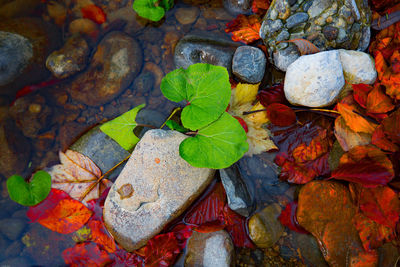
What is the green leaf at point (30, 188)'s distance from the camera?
101 inches

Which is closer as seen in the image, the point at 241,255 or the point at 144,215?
the point at 144,215

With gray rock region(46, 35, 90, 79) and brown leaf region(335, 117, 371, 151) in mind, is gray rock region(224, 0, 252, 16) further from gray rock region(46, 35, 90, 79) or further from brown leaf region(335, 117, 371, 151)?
gray rock region(46, 35, 90, 79)

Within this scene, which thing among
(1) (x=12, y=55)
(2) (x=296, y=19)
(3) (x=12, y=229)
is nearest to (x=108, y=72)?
(1) (x=12, y=55)

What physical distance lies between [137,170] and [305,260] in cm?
171

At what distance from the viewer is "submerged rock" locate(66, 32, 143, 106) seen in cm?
305

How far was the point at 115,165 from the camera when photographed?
2744 mm

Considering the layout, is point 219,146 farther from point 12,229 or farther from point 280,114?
point 12,229

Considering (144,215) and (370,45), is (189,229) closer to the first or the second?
(144,215)

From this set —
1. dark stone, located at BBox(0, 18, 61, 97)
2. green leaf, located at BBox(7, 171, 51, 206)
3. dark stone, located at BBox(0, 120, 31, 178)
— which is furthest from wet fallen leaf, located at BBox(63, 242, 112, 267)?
dark stone, located at BBox(0, 18, 61, 97)

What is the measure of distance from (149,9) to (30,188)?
2211 millimetres

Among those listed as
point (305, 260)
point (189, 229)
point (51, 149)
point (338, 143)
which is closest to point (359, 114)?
point (338, 143)

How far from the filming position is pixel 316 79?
2283mm

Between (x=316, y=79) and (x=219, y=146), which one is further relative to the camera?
(x=316, y=79)

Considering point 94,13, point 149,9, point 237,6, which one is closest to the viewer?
point 149,9
